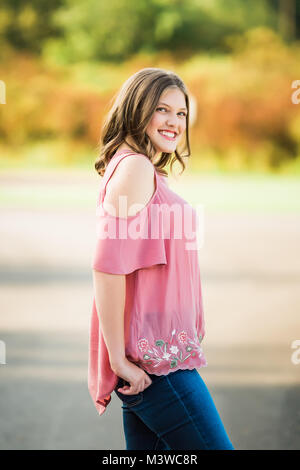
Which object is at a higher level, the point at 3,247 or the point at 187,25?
the point at 187,25

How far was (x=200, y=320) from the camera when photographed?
1935 millimetres

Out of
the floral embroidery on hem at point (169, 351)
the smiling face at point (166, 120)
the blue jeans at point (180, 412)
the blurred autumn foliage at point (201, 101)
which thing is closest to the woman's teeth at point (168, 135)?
the smiling face at point (166, 120)

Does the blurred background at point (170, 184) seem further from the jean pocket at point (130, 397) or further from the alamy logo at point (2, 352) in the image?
the jean pocket at point (130, 397)

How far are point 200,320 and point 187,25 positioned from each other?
27424 mm

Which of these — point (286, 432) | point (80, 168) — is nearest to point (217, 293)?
point (286, 432)

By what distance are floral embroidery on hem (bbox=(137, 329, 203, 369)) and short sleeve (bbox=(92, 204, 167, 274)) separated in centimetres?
22

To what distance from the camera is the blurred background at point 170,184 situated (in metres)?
3.97

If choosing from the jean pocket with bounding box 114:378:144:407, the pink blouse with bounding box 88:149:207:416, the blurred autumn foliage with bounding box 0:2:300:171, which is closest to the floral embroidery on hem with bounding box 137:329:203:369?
the pink blouse with bounding box 88:149:207:416

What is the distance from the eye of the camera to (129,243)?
1.73m

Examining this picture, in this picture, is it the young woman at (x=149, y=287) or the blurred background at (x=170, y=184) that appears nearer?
the young woman at (x=149, y=287)

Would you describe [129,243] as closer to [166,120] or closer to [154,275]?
[154,275]

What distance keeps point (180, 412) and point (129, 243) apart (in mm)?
483

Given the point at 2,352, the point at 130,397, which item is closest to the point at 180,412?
the point at 130,397

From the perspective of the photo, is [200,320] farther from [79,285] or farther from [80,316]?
[79,285]
